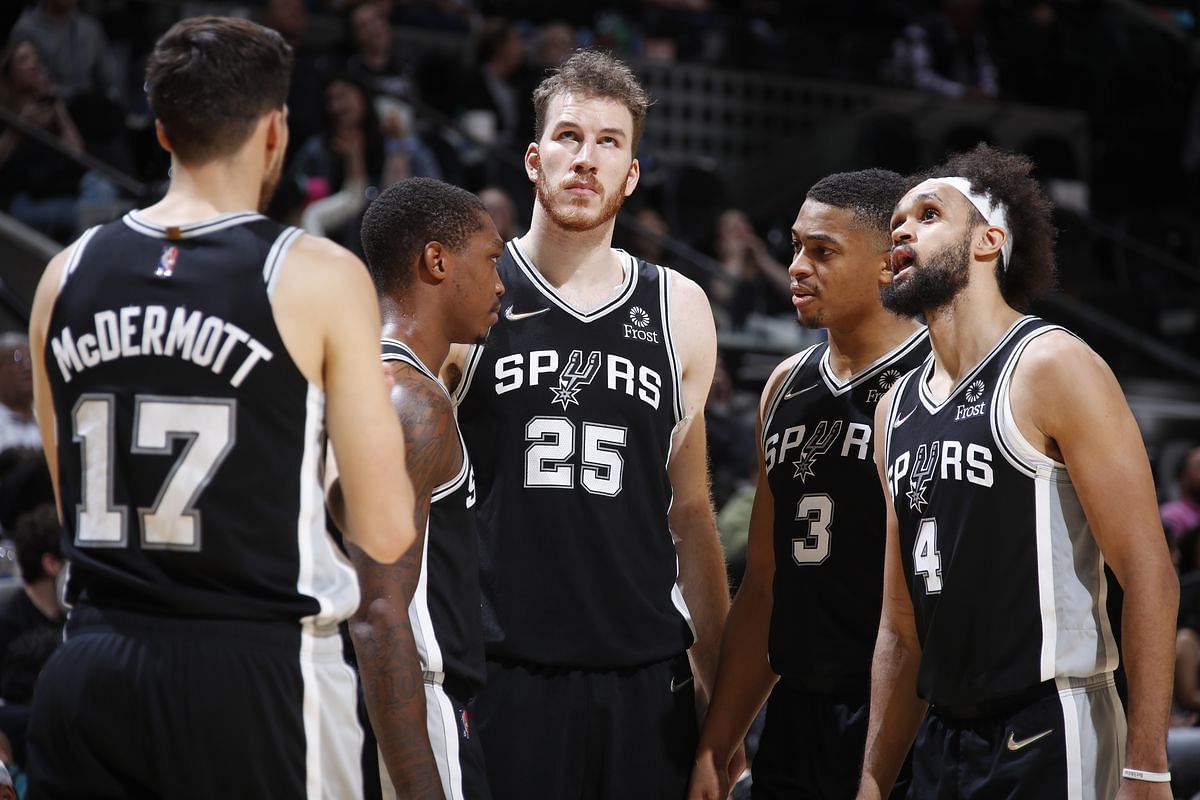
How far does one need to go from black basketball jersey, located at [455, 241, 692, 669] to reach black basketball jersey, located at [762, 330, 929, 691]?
0.31 metres

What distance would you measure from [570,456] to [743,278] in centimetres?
687

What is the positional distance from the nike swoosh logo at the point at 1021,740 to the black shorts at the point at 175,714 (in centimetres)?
155

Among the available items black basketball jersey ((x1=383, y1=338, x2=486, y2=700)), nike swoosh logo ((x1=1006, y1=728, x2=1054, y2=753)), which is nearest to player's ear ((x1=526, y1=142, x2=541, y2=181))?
black basketball jersey ((x1=383, y1=338, x2=486, y2=700))

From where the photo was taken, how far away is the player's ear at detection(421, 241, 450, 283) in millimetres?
3457

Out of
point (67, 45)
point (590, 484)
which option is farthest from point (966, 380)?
point (67, 45)

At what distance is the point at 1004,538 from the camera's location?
332 cm

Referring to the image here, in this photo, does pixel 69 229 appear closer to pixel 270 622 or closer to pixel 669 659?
pixel 669 659

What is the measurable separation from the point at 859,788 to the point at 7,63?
7.81m

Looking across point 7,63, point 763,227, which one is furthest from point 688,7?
point 7,63

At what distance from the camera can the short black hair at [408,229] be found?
3477 mm

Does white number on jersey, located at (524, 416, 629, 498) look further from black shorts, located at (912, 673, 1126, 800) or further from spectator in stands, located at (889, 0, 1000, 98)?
spectator in stands, located at (889, 0, 1000, 98)

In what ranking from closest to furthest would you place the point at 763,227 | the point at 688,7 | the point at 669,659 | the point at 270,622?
the point at 270,622
the point at 669,659
the point at 763,227
the point at 688,7

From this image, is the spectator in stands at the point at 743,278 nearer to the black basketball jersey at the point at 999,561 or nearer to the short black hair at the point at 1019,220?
the short black hair at the point at 1019,220

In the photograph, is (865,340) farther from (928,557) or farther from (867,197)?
(928,557)
